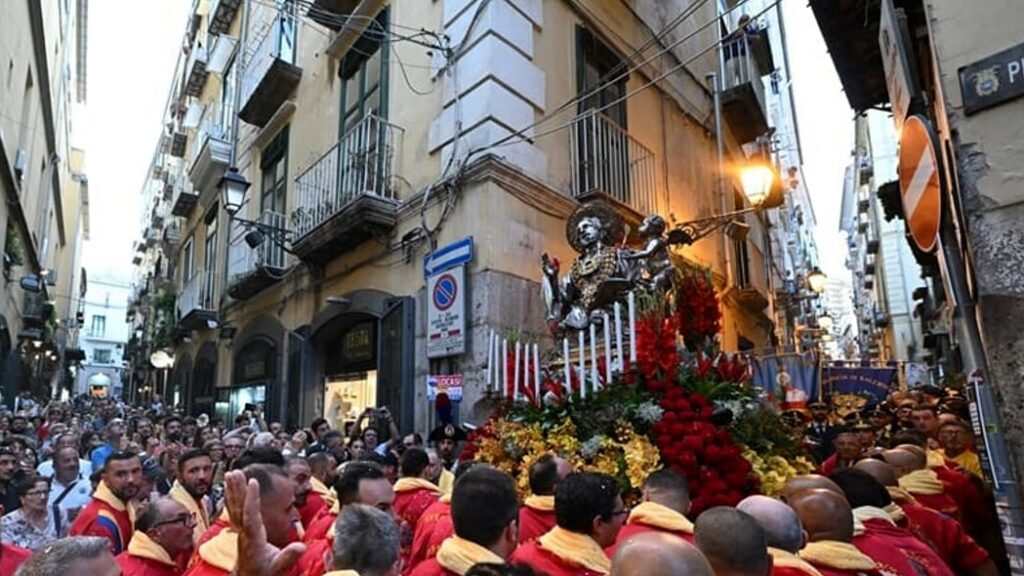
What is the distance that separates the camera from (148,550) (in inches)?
117

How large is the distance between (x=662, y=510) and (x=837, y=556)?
0.71m

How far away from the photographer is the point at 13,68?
16.8 meters

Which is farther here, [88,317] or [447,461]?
[88,317]

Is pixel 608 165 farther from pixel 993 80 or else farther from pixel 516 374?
pixel 993 80

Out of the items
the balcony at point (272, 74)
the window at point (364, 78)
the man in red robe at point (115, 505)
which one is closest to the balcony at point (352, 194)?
the window at point (364, 78)

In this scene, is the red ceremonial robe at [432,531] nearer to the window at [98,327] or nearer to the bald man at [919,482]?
the bald man at [919,482]

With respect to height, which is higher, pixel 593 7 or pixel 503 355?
pixel 593 7

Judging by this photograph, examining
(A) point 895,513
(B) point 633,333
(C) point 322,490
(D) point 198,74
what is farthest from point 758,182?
(D) point 198,74

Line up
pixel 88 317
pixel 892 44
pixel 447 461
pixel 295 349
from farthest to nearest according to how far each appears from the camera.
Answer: pixel 88 317
pixel 295 349
pixel 447 461
pixel 892 44

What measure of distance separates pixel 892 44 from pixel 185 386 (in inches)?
762

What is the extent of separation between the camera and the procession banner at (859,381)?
9881mm

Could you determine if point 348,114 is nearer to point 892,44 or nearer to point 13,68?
point 892,44

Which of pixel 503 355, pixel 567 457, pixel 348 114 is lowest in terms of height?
pixel 567 457

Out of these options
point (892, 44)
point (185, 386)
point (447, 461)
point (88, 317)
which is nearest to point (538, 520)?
point (447, 461)
